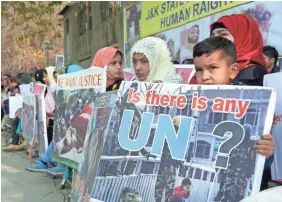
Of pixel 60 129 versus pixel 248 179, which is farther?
pixel 60 129

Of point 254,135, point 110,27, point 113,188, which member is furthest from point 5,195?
point 110,27

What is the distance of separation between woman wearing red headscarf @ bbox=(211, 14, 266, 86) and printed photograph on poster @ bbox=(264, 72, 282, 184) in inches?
5.6

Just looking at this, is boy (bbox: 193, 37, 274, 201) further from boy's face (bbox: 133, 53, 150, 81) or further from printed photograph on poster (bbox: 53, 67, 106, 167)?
printed photograph on poster (bbox: 53, 67, 106, 167)

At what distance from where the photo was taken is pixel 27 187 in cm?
477

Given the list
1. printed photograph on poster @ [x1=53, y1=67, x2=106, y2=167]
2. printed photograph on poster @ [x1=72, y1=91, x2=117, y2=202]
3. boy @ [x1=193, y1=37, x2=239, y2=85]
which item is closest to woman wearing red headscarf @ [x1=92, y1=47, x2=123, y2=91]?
printed photograph on poster @ [x1=53, y1=67, x2=106, y2=167]

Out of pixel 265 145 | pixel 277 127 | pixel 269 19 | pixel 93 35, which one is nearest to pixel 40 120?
pixel 269 19

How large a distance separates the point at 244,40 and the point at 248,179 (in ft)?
3.21

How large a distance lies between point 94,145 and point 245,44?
1.00 m

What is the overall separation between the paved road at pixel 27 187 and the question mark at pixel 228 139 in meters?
2.88

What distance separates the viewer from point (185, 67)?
3574mm

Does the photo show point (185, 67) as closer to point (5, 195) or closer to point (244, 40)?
point (244, 40)

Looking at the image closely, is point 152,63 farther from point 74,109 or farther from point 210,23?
point 210,23

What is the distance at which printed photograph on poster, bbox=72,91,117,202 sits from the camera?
77.3 inches

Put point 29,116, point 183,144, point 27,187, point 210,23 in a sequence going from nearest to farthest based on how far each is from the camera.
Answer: point 183,144
point 27,187
point 210,23
point 29,116
